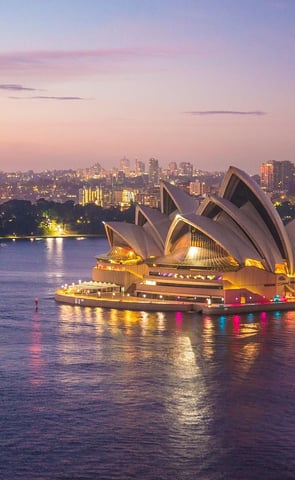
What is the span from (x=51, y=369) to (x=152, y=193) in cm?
10867

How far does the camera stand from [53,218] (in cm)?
9781

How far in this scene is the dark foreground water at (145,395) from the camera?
647 inches

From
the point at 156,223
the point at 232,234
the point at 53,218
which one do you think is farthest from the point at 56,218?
the point at 232,234

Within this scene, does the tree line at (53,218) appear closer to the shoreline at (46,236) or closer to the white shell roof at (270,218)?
the shoreline at (46,236)

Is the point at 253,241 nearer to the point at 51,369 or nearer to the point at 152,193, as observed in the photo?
the point at 51,369

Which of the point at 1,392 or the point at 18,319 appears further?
the point at 18,319

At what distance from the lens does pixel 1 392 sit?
20641 mm

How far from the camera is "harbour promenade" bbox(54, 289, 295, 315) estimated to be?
105 ft

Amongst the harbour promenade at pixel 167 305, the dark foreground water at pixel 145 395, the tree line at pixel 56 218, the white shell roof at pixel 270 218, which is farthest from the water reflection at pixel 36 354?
the tree line at pixel 56 218

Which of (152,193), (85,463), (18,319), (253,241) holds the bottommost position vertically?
(85,463)

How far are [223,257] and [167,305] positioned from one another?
2.63 m

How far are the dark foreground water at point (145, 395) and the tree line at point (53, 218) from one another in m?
59.1

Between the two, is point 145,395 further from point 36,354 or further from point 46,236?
point 46,236

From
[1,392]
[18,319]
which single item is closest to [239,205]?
[18,319]
